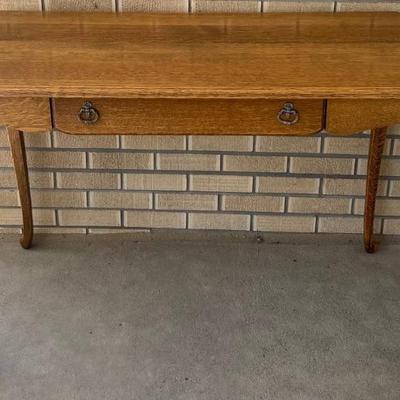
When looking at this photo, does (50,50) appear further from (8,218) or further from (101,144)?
(8,218)

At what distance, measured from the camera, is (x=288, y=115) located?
4.83ft

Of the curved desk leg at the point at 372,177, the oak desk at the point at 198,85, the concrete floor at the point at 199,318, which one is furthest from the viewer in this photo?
the curved desk leg at the point at 372,177

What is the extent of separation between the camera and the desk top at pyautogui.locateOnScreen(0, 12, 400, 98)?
55.5 inches

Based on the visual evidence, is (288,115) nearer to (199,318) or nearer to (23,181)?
(199,318)

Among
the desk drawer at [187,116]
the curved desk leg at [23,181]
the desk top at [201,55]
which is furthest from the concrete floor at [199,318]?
the desk top at [201,55]

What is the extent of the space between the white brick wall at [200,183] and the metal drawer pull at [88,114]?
0.87 metres

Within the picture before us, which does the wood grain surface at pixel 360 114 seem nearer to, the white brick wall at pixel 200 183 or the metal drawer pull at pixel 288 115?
the metal drawer pull at pixel 288 115

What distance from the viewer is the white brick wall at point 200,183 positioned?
238 centimetres

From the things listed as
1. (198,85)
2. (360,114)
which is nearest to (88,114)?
(198,85)

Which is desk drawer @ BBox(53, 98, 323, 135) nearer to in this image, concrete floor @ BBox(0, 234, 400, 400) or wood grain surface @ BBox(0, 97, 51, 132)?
wood grain surface @ BBox(0, 97, 51, 132)

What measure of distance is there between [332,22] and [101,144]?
85cm

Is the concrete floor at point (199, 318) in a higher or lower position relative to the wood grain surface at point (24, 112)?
lower

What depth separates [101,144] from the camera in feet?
7.81

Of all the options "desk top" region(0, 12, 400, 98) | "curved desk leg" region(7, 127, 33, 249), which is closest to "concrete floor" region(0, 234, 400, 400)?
"curved desk leg" region(7, 127, 33, 249)
